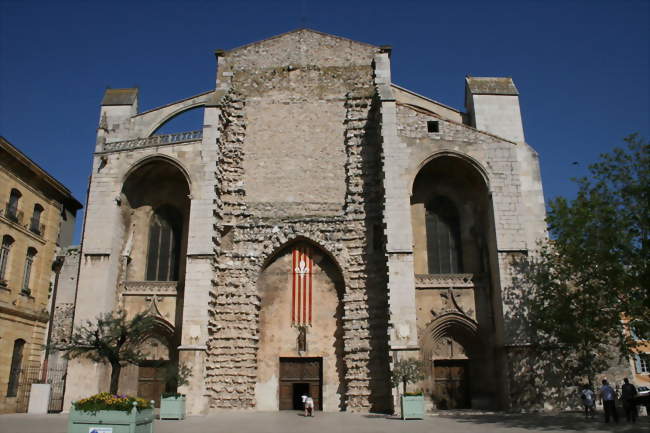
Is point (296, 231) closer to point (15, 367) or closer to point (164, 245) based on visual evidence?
point (164, 245)

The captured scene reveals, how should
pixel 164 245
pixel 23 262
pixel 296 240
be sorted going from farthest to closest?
pixel 164 245 → pixel 296 240 → pixel 23 262

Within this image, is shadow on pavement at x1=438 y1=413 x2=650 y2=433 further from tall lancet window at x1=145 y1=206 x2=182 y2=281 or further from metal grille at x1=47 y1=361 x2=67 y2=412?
metal grille at x1=47 y1=361 x2=67 y2=412

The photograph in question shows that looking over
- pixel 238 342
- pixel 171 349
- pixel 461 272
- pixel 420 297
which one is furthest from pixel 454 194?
pixel 171 349

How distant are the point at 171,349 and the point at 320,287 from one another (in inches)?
224

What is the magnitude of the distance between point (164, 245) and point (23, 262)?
4.95 meters

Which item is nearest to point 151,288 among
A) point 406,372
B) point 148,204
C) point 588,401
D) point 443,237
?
point 148,204

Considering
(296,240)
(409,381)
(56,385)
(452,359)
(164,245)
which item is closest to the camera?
(409,381)

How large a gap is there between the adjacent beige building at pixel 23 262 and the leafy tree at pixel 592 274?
17222 mm

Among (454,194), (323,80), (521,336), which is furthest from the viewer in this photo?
(323,80)

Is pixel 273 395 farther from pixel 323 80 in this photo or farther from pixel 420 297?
pixel 323 80

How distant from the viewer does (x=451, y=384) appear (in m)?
19.4

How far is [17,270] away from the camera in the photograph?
20.2 meters

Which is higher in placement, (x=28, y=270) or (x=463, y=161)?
(x=463, y=161)

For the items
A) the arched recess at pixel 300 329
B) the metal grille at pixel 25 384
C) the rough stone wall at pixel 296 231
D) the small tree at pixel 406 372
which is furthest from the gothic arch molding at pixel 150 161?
the small tree at pixel 406 372
